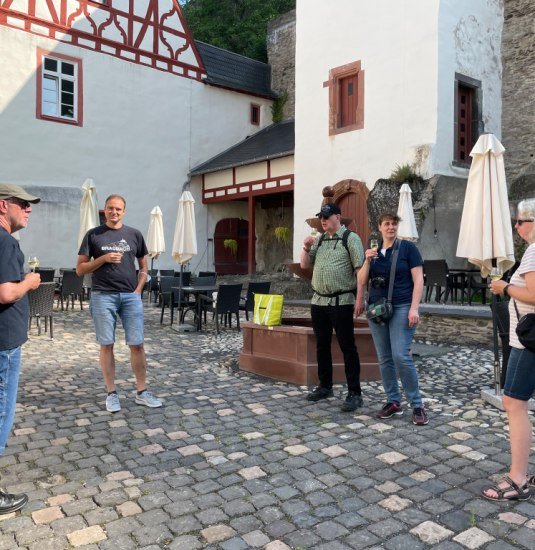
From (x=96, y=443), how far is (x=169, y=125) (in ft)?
53.4

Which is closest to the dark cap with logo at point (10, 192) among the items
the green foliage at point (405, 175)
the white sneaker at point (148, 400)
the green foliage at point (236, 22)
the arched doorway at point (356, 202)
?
the white sneaker at point (148, 400)

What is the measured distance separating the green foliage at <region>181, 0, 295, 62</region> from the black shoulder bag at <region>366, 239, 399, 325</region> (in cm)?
2270

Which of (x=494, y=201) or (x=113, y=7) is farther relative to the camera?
(x=113, y=7)

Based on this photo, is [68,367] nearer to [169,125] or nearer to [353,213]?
[353,213]

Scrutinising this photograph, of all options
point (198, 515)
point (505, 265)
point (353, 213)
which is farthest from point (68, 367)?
point (353, 213)

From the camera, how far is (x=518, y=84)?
12734 mm

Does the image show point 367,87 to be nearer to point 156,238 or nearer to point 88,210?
point 156,238

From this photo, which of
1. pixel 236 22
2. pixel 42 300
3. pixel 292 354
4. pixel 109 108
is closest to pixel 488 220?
pixel 292 354

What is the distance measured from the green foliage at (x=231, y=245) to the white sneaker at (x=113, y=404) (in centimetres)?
1561

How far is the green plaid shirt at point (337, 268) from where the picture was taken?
14.1 ft

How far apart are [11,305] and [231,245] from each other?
17.3 metres

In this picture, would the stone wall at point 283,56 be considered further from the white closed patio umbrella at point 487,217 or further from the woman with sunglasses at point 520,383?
the woman with sunglasses at point 520,383

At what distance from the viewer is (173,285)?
10.6 metres

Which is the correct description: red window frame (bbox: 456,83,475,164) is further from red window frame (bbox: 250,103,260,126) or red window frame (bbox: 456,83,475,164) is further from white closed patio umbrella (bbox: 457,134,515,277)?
red window frame (bbox: 250,103,260,126)
